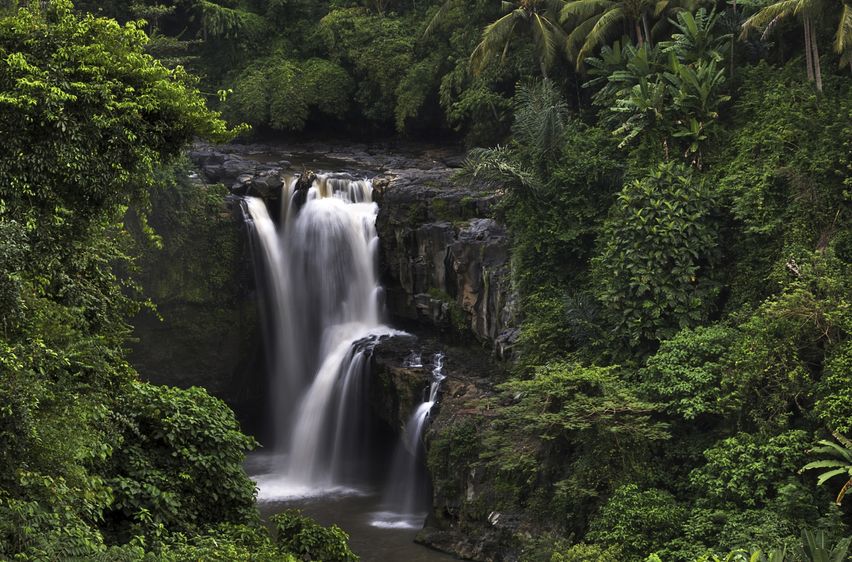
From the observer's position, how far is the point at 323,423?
25.4 m

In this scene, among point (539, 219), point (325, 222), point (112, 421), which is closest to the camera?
point (112, 421)

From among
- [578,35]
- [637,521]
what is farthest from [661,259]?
[578,35]

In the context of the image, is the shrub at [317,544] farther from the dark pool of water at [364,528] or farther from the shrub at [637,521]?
the dark pool of water at [364,528]

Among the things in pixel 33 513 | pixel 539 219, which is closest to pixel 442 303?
pixel 539 219

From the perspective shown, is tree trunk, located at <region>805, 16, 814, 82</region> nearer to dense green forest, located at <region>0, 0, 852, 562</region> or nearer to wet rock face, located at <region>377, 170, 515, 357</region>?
dense green forest, located at <region>0, 0, 852, 562</region>

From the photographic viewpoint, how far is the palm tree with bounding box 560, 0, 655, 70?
24.0 meters

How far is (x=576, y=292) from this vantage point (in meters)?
21.6

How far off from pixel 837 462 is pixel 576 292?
8031mm

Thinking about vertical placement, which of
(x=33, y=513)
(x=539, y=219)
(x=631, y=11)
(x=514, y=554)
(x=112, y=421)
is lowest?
(x=514, y=554)

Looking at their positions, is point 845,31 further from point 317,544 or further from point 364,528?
point 364,528

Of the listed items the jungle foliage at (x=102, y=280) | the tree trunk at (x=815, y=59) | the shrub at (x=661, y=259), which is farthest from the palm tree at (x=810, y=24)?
the jungle foliage at (x=102, y=280)

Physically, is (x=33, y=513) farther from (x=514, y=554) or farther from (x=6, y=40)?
(x=514, y=554)

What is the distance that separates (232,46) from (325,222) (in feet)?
47.4

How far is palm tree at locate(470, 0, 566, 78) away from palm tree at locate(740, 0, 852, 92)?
241 inches
